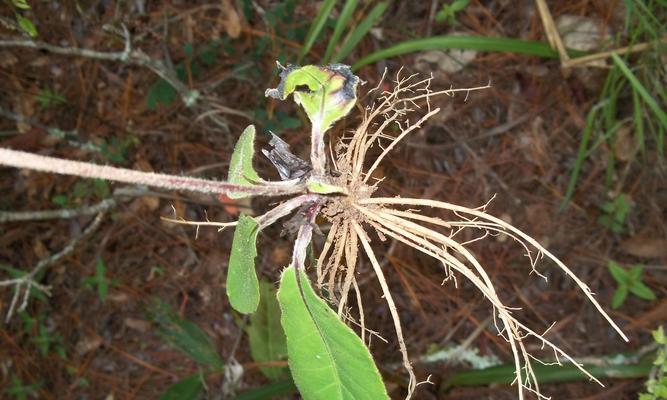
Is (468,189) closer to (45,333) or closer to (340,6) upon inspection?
(340,6)

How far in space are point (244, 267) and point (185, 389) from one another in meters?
1.20

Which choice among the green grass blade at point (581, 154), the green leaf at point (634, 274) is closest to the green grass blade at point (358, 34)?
the green grass blade at point (581, 154)

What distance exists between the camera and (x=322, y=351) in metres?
0.90

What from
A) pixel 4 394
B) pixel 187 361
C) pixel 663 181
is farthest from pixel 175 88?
pixel 663 181

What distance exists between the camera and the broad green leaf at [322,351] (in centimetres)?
86

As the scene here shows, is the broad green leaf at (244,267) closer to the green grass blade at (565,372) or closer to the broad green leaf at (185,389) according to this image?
the green grass blade at (565,372)

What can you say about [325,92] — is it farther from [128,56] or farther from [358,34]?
[128,56]

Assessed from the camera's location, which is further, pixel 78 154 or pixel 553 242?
pixel 78 154

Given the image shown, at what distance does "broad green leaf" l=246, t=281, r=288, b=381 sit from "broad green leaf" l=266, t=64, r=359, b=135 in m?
1.12

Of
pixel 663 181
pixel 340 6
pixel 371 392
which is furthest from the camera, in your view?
pixel 340 6

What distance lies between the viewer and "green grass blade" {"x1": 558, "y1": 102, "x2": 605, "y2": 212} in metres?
1.89

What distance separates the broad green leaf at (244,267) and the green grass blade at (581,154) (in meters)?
1.35

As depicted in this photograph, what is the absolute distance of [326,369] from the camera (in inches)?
35.8

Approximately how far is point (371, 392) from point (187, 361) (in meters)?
1.51
